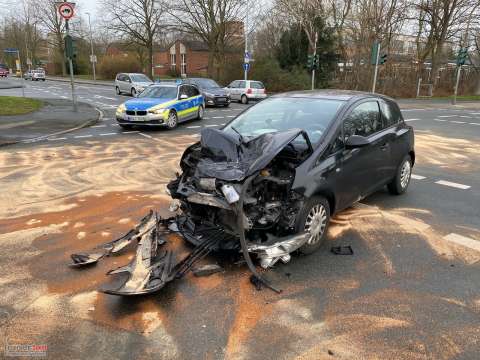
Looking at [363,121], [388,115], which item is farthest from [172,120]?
[363,121]

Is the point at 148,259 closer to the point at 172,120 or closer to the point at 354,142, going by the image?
the point at 354,142

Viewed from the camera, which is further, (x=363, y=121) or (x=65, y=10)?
(x=65, y=10)

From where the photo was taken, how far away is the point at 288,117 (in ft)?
17.3

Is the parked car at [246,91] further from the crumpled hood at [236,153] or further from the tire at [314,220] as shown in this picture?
the tire at [314,220]

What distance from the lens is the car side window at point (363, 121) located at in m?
5.05

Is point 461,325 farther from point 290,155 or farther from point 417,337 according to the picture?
point 290,155

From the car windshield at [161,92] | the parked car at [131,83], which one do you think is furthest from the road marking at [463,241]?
the parked car at [131,83]

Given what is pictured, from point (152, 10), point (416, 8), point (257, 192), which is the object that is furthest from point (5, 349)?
point (152, 10)

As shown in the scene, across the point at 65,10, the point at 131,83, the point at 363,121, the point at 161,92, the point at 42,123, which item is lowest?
the point at 42,123

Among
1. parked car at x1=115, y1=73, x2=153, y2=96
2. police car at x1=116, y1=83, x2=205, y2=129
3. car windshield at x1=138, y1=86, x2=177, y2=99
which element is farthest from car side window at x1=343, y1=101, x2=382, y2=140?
parked car at x1=115, y1=73, x2=153, y2=96

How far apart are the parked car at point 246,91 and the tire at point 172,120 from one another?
1249 centimetres

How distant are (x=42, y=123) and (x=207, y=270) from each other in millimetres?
12918

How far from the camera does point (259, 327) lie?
3.26 metres

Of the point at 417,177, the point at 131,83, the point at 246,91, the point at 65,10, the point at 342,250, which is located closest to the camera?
the point at 342,250
